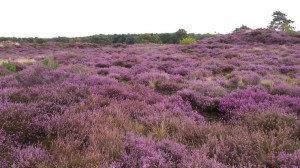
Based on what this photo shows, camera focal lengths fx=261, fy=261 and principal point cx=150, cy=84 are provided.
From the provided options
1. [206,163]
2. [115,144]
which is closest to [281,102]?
[206,163]

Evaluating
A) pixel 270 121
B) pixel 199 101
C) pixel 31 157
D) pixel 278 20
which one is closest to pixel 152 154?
pixel 31 157

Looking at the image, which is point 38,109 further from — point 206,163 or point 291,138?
point 291,138

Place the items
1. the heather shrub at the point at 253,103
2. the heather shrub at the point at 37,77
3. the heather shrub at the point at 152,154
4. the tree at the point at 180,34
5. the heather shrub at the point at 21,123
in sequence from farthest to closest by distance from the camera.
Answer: the tree at the point at 180,34, the heather shrub at the point at 37,77, the heather shrub at the point at 253,103, the heather shrub at the point at 21,123, the heather shrub at the point at 152,154

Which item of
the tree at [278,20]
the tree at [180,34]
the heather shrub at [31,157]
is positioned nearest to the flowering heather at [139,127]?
the heather shrub at [31,157]

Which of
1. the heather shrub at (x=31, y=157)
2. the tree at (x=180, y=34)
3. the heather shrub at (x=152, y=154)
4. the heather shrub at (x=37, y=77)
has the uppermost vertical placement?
the tree at (x=180, y=34)

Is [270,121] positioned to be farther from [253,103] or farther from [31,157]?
[31,157]

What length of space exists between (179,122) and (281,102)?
2863mm

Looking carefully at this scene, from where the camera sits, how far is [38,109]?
201 inches

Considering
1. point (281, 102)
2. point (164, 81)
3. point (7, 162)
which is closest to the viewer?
point (7, 162)

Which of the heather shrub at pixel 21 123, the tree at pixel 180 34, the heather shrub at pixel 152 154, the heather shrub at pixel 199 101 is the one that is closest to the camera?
the heather shrub at pixel 152 154

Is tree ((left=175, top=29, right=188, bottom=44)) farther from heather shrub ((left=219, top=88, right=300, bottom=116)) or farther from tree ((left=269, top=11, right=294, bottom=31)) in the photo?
heather shrub ((left=219, top=88, right=300, bottom=116))

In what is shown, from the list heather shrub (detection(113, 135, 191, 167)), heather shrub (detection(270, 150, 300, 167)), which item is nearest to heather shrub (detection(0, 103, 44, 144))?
heather shrub (detection(113, 135, 191, 167))

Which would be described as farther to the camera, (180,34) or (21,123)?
(180,34)

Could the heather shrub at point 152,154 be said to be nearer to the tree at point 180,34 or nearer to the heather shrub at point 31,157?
the heather shrub at point 31,157
